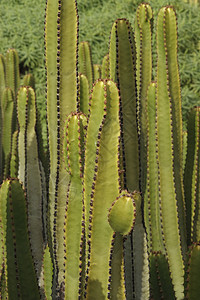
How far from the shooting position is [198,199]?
3084 mm

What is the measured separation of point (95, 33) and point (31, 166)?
5152mm

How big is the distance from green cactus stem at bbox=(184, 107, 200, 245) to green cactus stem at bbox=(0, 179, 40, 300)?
40.6 inches

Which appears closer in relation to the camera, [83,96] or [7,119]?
[83,96]

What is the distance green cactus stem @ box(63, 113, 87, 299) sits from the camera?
6.88 ft

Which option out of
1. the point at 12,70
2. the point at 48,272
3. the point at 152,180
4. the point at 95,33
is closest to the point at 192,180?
the point at 152,180

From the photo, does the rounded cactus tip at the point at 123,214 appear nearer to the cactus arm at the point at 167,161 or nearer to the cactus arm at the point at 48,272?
the cactus arm at the point at 48,272

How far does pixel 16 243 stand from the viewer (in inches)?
91.4

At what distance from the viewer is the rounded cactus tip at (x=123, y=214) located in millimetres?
1774

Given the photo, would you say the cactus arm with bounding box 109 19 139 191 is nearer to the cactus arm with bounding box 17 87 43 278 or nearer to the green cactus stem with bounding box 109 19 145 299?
the green cactus stem with bounding box 109 19 145 299

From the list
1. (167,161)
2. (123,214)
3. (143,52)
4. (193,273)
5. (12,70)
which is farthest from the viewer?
(12,70)

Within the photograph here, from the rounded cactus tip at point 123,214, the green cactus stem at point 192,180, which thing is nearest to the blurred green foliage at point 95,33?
the green cactus stem at point 192,180

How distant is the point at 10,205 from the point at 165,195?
89cm

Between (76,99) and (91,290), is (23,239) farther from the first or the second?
(76,99)

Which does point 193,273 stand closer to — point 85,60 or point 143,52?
point 143,52
